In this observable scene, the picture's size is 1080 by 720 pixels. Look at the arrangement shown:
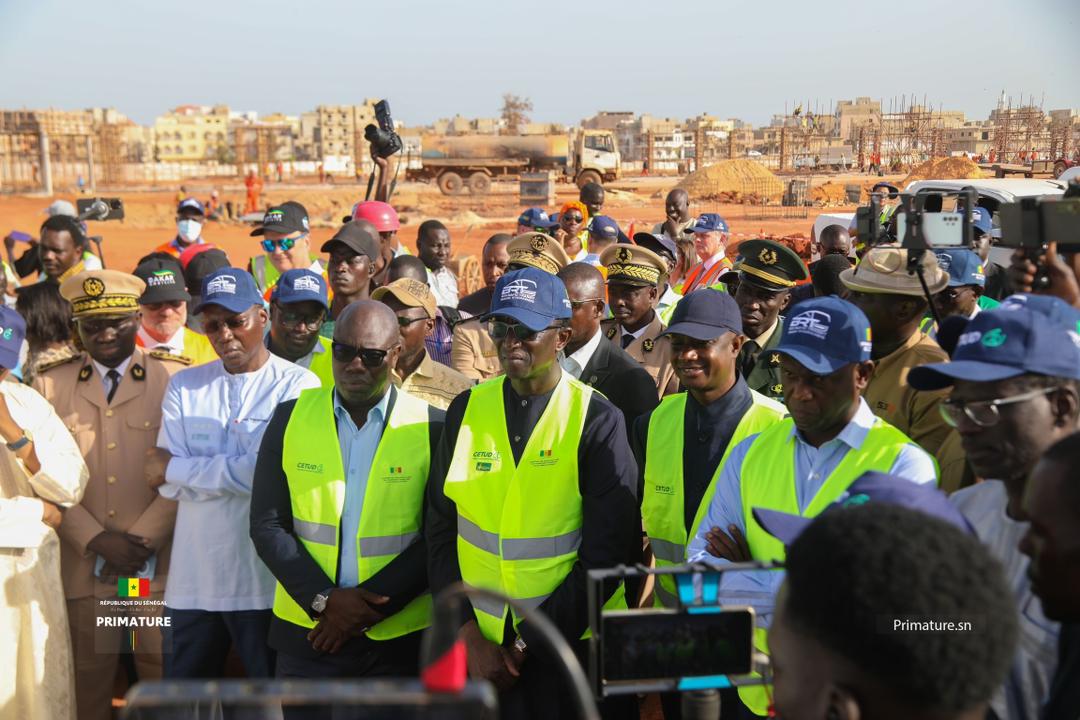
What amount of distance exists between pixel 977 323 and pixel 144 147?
11439 cm

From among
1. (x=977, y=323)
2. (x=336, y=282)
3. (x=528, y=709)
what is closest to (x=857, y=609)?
(x=977, y=323)

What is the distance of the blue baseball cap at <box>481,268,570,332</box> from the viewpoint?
4141 millimetres

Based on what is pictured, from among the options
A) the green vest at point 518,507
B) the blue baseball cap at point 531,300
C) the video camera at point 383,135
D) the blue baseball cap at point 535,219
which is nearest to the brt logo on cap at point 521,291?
the blue baseball cap at point 531,300

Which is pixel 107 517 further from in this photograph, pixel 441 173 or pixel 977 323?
pixel 441 173

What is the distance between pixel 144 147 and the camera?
10706cm

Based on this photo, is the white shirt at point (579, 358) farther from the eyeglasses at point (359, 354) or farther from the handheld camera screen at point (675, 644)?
the handheld camera screen at point (675, 644)

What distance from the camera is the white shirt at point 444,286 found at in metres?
8.85

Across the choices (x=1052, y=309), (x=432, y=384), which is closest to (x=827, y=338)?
(x=1052, y=309)

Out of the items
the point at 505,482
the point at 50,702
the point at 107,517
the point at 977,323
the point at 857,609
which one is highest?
the point at 977,323

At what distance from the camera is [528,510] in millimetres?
3918

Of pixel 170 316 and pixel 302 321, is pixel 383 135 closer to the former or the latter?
pixel 170 316

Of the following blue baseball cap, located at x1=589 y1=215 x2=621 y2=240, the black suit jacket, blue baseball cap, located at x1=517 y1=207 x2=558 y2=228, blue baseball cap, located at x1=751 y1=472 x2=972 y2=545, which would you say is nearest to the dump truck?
blue baseball cap, located at x1=517 y1=207 x2=558 y2=228

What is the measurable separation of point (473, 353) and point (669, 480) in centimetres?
258

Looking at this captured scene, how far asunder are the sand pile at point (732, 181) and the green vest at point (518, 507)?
111 feet
